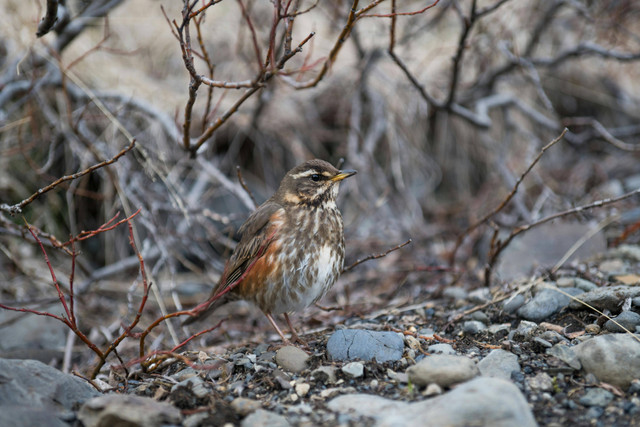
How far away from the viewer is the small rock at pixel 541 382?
9.78ft

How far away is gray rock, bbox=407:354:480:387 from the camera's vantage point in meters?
2.88

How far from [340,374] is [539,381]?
3.63ft

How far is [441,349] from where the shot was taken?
11.9ft

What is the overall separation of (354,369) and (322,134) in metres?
5.17

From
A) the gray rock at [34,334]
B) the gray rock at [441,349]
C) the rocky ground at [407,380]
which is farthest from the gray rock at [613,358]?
the gray rock at [34,334]

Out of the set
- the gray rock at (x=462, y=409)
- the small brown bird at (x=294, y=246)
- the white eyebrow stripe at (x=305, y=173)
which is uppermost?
the white eyebrow stripe at (x=305, y=173)

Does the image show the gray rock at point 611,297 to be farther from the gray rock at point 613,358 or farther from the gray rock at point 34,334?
the gray rock at point 34,334

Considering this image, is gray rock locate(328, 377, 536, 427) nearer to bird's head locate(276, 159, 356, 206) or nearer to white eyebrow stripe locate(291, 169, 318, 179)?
bird's head locate(276, 159, 356, 206)

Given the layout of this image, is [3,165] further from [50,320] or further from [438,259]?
[438,259]

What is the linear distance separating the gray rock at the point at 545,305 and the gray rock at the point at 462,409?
1.45m

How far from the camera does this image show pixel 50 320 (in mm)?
5613

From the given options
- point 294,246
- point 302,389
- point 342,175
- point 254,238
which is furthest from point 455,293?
point 302,389

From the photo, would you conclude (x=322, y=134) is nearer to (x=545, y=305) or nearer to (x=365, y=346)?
(x=545, y=305)

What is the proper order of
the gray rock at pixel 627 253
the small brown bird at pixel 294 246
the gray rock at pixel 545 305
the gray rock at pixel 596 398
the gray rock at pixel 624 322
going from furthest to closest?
the gray rock at pixel 627 253
the small brown bird at pixel 294 246
the gray rock at pixel 545 305
the gray rock at pixel 624 322
the gray rock at pixel 596 398
